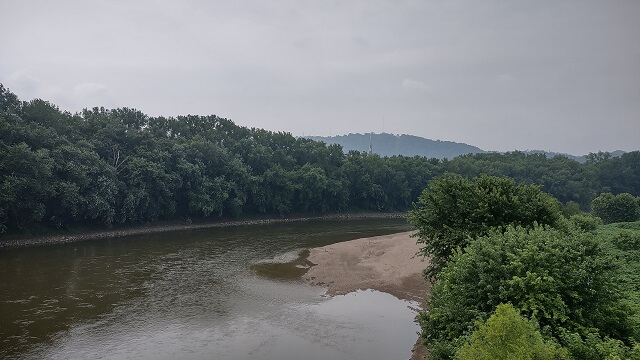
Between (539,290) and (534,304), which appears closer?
(534,304)

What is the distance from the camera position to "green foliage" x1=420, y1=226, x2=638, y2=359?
13508 millimetres

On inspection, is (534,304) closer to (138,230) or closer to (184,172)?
(138,230)

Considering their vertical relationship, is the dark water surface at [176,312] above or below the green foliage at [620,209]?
below

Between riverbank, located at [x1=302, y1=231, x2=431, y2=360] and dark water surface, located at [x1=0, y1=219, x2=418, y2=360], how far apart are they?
5.79ft

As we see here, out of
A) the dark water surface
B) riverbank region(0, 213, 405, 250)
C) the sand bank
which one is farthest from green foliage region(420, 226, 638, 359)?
riverbank region(0, 213, 405, 250)

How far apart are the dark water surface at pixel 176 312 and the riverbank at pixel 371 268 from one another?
1.77 meters

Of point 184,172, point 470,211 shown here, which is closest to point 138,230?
point 184,172

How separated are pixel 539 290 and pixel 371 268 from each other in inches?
1062

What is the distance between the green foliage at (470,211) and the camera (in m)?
22.2

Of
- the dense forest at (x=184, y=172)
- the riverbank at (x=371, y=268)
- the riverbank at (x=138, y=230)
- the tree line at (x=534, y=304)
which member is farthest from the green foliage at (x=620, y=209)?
the tree line at (x=534, y=304)

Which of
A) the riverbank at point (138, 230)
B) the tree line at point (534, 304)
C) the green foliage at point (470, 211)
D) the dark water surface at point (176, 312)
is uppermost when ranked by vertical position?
the green foliage at point (470, 211)

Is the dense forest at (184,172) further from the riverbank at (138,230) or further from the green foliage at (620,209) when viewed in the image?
the green foliage at (620,209)

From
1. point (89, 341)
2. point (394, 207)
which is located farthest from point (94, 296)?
point (394, 207)

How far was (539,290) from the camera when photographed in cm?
1374
